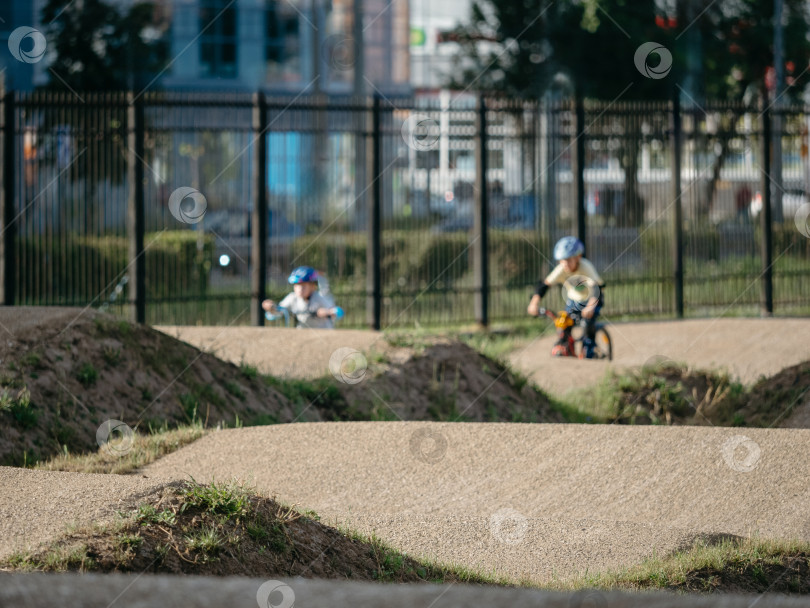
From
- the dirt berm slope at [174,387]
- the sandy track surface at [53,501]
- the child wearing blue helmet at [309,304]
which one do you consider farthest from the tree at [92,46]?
the sandy track surface at [53,501]

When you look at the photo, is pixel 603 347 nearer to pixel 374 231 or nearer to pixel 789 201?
pixel 374 231

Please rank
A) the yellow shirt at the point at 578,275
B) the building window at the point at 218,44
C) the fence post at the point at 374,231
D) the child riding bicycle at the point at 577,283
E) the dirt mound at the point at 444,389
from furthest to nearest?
the building window at the point at 218,44, the fence post at the point at 374,231, the yellow shirt at the point at 578,275, the child riding bicycle at the point at 577,283, the dirt mound at the point at 444,389

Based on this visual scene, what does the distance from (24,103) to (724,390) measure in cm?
797

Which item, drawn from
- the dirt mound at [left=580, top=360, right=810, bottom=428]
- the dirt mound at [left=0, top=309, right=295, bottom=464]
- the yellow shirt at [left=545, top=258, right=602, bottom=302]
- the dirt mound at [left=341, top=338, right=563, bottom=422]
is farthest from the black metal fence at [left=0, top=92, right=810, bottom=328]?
the dirt mound at [left=580, top=360, right=810, bottom=428]

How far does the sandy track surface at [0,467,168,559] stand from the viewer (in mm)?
5309

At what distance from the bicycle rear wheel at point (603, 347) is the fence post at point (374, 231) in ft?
10.4

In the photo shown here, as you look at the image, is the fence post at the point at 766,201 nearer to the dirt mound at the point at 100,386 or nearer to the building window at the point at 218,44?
A: the dirt mound at the point at 100,386

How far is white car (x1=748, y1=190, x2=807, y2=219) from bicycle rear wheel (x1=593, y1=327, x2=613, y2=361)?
5622 mm

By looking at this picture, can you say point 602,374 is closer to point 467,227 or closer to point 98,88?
point 467,227

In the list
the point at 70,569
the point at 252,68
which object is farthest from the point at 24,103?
the point at 252,68

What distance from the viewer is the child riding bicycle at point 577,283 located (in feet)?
38.8

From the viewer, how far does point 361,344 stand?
11.6 meters

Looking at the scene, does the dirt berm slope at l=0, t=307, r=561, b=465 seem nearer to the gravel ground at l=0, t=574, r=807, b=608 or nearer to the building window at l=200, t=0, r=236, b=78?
the gravel ground at l=0, t=574, r=807, b=608

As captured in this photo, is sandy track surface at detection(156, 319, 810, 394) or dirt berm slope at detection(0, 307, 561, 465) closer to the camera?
dirt berm slope at detection(0, 307, 561, 465)
